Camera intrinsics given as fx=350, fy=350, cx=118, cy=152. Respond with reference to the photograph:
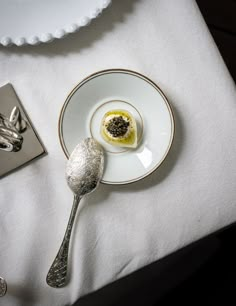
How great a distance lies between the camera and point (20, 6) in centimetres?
49

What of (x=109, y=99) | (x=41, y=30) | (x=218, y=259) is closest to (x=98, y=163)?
(x=109, y=99)

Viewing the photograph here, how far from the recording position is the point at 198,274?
0.77 m

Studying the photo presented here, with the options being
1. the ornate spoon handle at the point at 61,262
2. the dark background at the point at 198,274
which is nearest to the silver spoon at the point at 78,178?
the ornate spoon handle at the point at 61,262

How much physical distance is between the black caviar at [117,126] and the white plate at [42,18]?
0.14 meters

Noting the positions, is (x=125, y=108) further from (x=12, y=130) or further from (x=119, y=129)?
(x=12, y=130)

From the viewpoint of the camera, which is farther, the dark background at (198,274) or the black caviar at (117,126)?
the dark background at (198,274)

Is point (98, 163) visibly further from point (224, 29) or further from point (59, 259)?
point (224, 29)

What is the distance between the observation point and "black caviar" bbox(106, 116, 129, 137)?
486 mm

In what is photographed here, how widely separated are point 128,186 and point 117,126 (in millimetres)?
88

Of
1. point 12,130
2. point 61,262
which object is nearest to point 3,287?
point 61,262

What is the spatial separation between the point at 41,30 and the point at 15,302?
38 cm

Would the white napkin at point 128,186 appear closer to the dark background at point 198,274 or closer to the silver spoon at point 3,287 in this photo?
the silver spoon at point 3,287

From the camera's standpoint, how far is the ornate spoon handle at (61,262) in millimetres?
479

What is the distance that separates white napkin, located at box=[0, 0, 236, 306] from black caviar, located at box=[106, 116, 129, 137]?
76 millimetres
